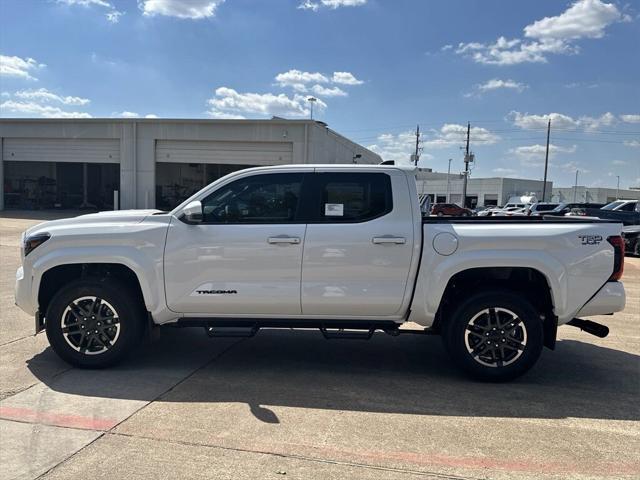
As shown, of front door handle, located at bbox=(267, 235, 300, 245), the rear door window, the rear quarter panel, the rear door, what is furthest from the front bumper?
the rear quarter panel

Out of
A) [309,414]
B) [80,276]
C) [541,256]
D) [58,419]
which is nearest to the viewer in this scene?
[58,419]

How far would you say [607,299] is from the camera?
4.67m

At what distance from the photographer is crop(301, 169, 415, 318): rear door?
15.4ft

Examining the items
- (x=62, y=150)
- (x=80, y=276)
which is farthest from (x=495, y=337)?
(x=62, y=150)

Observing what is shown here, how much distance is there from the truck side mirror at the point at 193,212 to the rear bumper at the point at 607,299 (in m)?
3.58

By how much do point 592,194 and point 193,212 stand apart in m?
102

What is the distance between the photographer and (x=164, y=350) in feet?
18.8

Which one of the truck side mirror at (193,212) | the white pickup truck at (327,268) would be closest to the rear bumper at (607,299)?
the white pickup truck at (327,268)

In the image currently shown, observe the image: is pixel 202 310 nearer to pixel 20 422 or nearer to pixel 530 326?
pixel 20 422

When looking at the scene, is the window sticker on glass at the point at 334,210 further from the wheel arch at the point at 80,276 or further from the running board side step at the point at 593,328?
the running board side step at the point at 593,328

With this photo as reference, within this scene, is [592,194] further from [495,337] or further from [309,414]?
[309,414]

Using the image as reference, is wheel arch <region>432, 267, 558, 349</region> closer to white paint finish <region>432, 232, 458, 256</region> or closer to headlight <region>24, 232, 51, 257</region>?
white paint finish <region>432, 232, 458, 256</region>

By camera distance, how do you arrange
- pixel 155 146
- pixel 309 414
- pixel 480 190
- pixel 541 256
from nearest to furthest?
pixel 309 414 → pixel 541 256 → pixel 155 146 → pixel 480 190

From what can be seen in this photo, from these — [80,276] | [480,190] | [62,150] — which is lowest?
[80,276]
